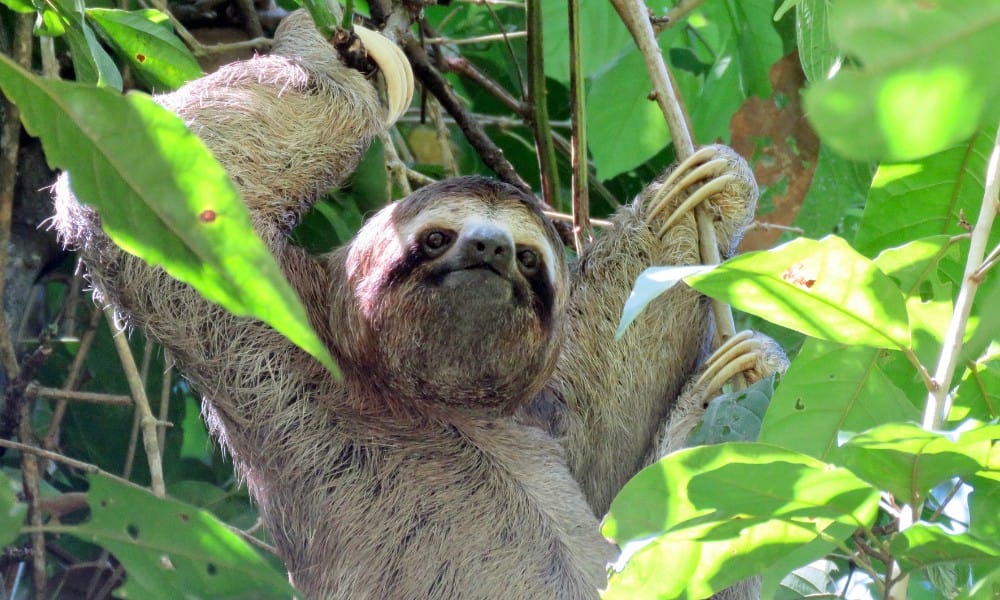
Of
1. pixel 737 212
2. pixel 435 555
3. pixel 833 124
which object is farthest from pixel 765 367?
pixel 833 124

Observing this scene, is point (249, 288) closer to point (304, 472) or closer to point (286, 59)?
point (304, 472)

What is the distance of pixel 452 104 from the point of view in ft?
19.3

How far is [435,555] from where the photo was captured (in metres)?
4.72

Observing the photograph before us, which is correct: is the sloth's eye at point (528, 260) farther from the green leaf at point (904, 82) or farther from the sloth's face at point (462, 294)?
the green leaf at point (904, 82)

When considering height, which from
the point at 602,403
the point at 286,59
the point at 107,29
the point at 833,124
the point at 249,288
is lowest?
the point at 602,403

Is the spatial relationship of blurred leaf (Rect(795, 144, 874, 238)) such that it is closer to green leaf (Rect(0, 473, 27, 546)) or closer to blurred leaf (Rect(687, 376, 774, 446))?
blurred leaf (Rect(687, 376, 774, 446))

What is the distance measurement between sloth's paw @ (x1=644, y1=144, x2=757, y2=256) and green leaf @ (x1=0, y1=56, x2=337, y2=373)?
11.2 ft

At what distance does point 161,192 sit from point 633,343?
3.84 meters

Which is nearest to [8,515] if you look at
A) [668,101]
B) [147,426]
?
[147,426]

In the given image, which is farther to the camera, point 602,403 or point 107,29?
point 602,403

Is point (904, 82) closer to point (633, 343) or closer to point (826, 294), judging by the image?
point (826, 294)

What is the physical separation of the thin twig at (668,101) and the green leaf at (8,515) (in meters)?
3.13

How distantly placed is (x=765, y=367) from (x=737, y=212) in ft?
3.08

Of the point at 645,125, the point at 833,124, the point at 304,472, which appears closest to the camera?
the point at 833,124
